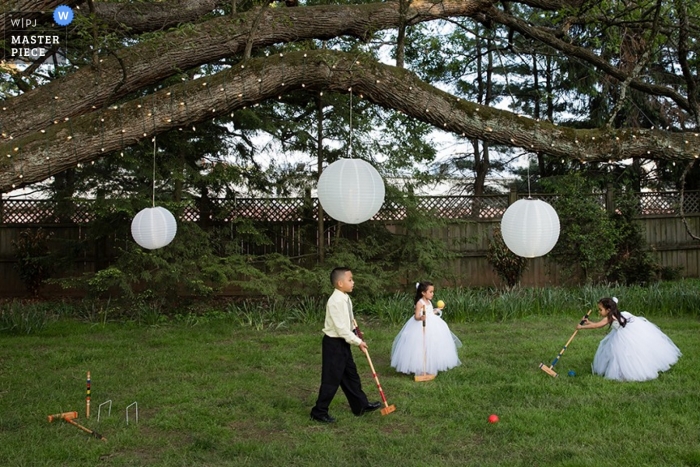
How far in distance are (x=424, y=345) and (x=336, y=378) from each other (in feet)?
4.96

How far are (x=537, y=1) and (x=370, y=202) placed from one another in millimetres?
4364

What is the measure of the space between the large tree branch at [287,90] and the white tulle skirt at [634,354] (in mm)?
1824

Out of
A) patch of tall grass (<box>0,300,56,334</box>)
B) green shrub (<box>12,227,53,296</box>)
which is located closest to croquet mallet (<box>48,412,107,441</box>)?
patch of tall grass (<box>0,300,56,334</box>)

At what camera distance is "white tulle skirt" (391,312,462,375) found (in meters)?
6.38

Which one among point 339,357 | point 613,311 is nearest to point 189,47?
point 339,357

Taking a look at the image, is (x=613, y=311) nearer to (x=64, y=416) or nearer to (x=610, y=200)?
(x=64, y=416)

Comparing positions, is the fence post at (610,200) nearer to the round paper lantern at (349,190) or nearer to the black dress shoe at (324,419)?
the round paper lantern at (349,190)

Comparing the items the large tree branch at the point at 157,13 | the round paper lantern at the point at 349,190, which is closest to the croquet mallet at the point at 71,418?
the round paper lantern at the point at 349,190

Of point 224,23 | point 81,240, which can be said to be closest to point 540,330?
point 224,23

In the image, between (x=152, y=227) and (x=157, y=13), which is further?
(x=157, y=13)

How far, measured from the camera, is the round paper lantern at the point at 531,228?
669 centimetres

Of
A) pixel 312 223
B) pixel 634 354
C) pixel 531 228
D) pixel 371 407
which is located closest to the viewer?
pixel 371 407

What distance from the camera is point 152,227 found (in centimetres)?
736

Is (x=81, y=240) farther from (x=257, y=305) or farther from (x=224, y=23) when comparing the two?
(x=224, y=23)
